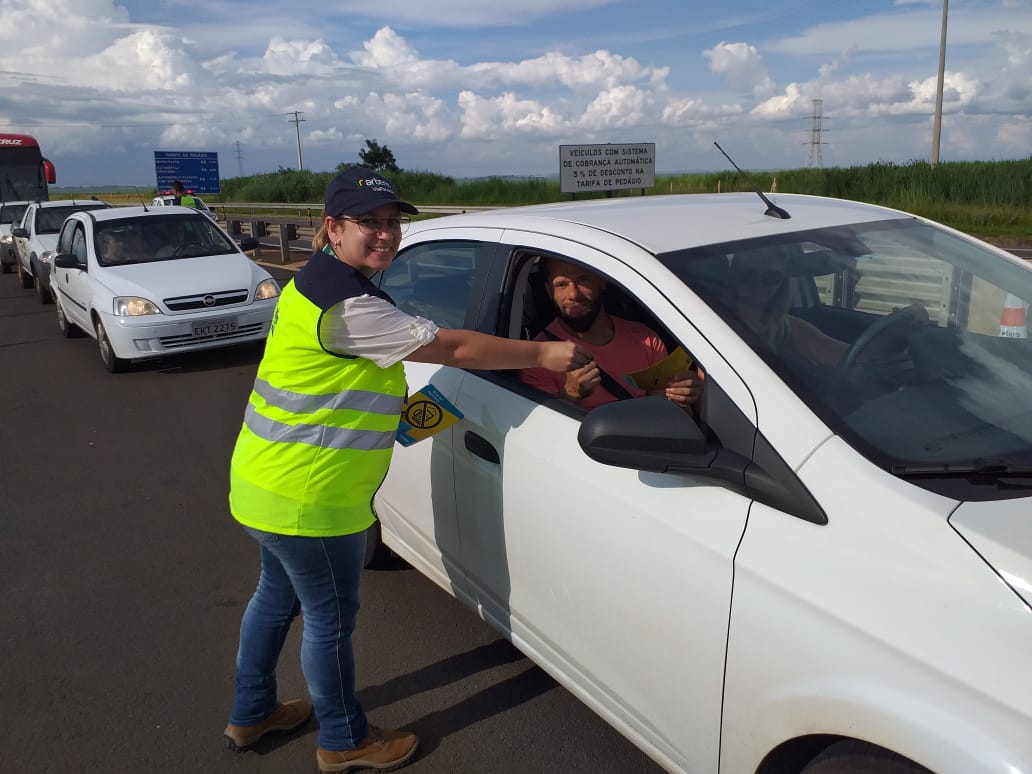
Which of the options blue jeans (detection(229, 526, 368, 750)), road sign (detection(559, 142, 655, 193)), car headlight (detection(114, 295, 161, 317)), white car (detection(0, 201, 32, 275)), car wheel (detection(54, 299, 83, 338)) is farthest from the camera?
white car (detection(0, 201, 32, 275))

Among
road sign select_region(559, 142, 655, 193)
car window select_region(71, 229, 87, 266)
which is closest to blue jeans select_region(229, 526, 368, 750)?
car window select_region(71, 229, 87, 266)

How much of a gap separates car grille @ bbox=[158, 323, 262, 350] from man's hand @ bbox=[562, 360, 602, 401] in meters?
7.03

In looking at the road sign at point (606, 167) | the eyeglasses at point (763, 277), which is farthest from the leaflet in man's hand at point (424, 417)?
the road sign at point (606, 167)

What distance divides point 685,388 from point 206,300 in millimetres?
7431

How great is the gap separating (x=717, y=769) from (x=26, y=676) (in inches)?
110

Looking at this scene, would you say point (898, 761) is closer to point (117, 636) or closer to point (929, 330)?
point (929, 330)

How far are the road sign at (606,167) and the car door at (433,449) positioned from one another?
10268 mm

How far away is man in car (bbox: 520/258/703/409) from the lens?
2.53 metres

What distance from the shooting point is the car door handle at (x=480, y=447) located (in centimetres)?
264

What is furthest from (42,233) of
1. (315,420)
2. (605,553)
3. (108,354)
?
(605,553)

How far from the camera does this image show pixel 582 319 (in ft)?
9.65

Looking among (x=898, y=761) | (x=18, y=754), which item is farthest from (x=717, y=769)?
(x=18, y=754)

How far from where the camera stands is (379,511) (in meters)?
3.55

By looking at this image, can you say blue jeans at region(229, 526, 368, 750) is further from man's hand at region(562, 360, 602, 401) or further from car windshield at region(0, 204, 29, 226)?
car windshield at region(0, 204, 29, 226)
